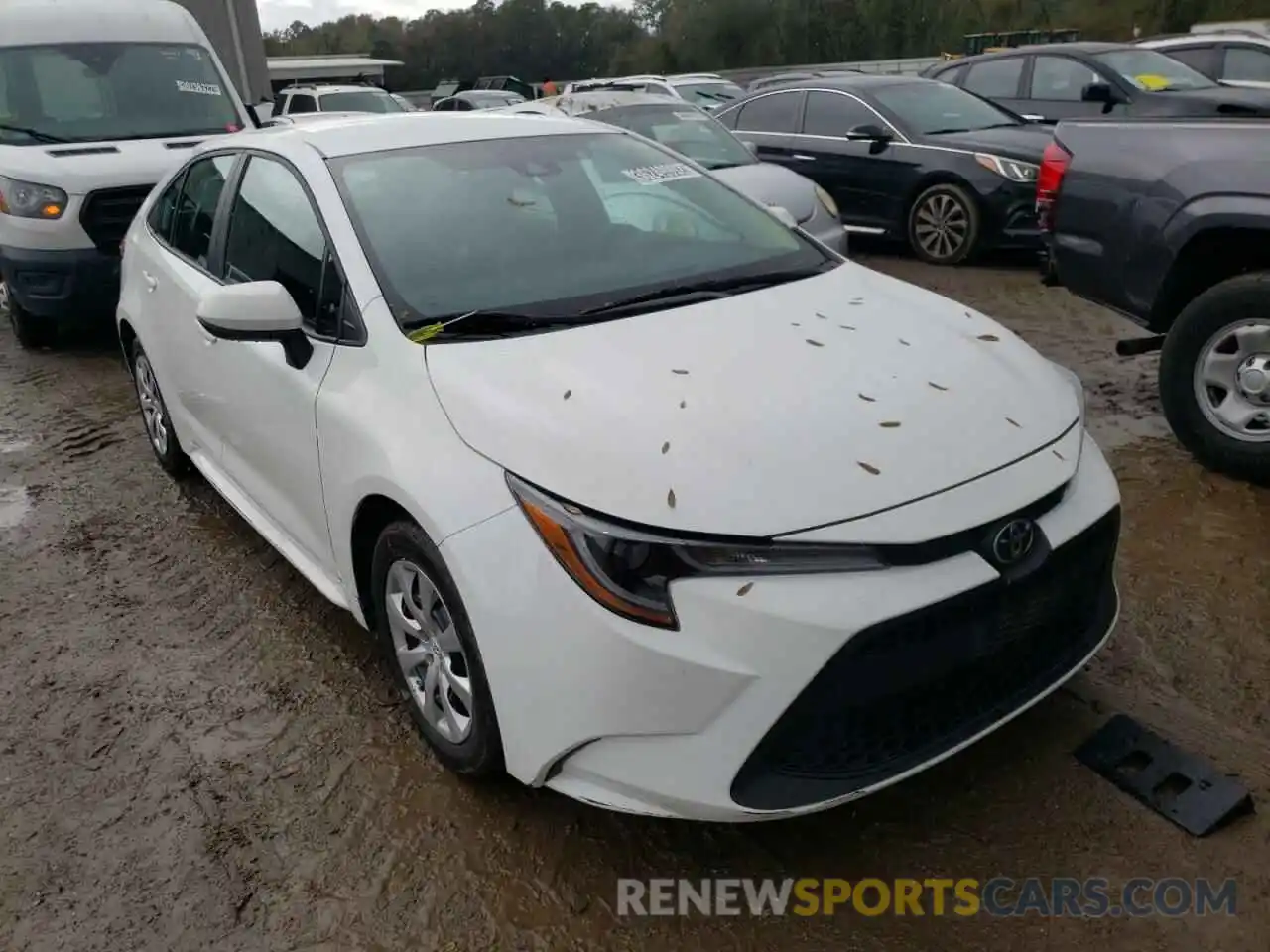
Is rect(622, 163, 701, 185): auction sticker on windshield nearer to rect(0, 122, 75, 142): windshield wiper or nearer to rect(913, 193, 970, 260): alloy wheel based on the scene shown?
rect(913, 193, 970, 260): alloy wheel

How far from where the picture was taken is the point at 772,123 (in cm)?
977

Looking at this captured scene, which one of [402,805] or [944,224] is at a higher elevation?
[944,224]

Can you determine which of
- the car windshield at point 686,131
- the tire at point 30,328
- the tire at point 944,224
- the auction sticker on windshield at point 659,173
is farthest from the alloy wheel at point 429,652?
the tire at point 944,224

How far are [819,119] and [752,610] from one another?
819cm

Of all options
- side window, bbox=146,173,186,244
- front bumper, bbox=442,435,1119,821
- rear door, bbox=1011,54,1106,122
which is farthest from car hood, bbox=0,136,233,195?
rear door, bbox=1011,54,1106,122

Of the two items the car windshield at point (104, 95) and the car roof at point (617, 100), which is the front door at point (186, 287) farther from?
the car roof at point (617, 100)

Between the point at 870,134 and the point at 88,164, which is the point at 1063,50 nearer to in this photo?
the point at 870,134

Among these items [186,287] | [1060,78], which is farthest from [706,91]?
[186,287]

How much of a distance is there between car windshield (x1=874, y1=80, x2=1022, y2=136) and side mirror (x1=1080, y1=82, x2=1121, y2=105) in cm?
56

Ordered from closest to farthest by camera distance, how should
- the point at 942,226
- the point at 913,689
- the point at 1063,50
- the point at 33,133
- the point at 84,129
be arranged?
the point at 913,689 → the point at 33,133 → the point at 84,129 → the point at 942,226 → the point at 1063,50

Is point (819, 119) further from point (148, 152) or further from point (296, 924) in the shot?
point (296, 924)

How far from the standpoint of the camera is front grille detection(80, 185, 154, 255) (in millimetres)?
6730

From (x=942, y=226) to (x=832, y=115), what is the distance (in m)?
1.61

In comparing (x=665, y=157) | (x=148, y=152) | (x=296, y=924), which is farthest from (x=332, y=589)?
(x=148, y=152)
